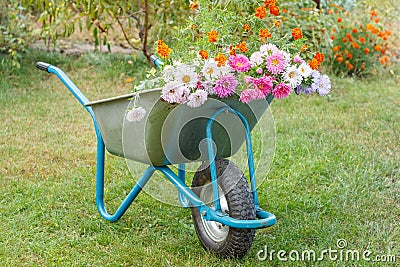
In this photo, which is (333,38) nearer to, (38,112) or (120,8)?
(120,8)

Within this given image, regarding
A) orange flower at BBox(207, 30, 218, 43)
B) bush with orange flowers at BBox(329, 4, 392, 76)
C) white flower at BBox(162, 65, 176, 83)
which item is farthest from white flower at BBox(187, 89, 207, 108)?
bush with orange flowers at BBox(329, 4, 392, 76)

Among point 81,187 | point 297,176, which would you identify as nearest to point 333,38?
point 297,176

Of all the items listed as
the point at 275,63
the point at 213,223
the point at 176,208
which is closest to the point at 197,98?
the point at 275,63

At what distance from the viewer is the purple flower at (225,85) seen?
81.1 inches

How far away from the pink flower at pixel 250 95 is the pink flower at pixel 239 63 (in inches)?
2.9

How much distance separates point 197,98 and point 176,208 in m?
1.05

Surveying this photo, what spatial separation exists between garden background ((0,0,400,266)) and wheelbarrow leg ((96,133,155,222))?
0.06m

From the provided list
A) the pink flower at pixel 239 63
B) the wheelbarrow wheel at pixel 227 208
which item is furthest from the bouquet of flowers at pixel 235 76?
the wheelbarrow wheel at pixel 227 208

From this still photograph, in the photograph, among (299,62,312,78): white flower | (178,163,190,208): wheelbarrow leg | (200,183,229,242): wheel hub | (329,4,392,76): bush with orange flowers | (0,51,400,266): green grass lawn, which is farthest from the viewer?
(329,4,392,76): bush with orange flowers

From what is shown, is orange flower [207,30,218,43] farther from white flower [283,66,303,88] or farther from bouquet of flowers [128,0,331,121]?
white flower [283,66,303,88]

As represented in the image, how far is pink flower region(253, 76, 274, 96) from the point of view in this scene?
2057 millimetres

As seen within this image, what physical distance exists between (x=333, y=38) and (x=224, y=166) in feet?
11.2

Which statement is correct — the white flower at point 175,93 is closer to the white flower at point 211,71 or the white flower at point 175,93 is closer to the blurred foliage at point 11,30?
the white flower at point 211,71

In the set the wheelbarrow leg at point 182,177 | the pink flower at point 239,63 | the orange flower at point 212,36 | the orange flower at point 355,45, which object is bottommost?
the orange flower at point 355,45
